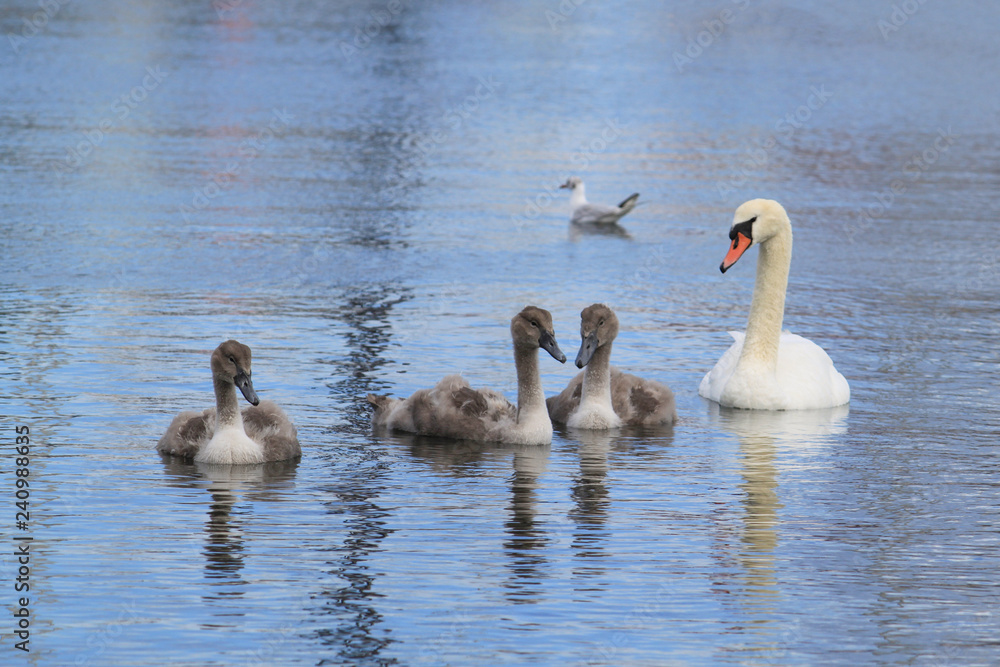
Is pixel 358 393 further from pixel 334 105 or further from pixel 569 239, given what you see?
pixel 334 105

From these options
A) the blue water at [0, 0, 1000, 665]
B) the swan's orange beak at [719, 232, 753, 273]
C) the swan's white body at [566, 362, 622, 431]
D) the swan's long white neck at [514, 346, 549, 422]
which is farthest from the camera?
the swan's orange beak at [719, 232, 753, 273]

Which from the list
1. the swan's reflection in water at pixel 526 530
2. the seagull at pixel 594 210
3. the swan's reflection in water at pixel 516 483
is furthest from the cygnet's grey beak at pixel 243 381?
the seagull at pixel 594 210

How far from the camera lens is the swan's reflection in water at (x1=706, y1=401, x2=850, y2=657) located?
7.78 m

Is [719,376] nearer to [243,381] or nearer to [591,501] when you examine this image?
[591,501]

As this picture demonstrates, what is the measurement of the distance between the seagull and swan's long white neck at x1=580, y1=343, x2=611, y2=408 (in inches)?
457

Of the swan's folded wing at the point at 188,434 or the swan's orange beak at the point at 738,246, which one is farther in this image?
the swan's orange beak at the point at 738,246

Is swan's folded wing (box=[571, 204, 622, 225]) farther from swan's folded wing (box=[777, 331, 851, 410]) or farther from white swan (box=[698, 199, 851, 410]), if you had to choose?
swan's folded wing (box=[777, 331, 851, 410])

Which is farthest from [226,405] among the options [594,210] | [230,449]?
[594,210]

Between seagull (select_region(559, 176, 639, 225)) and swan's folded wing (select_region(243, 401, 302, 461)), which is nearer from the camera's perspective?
swan's folded wing (select_region(243, 401, 302, 461))

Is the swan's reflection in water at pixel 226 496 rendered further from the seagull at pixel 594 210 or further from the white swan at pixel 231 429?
the seagull at pixel 594 210

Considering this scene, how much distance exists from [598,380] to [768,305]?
2208 mm

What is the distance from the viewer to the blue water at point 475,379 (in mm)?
7695

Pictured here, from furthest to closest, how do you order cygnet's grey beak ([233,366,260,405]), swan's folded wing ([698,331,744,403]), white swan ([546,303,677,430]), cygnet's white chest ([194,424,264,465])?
swan's folded wing ([698,331,744,403]) → white swan ([546,303,677,430]) → cygnet's white chest ([194,424,264,465]) → cygnet's grey beak ([233,366,260,405])

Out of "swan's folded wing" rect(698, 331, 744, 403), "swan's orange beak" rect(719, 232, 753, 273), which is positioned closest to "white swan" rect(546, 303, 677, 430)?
"swan's folded wing" rect(698, 331, 744, 403)
